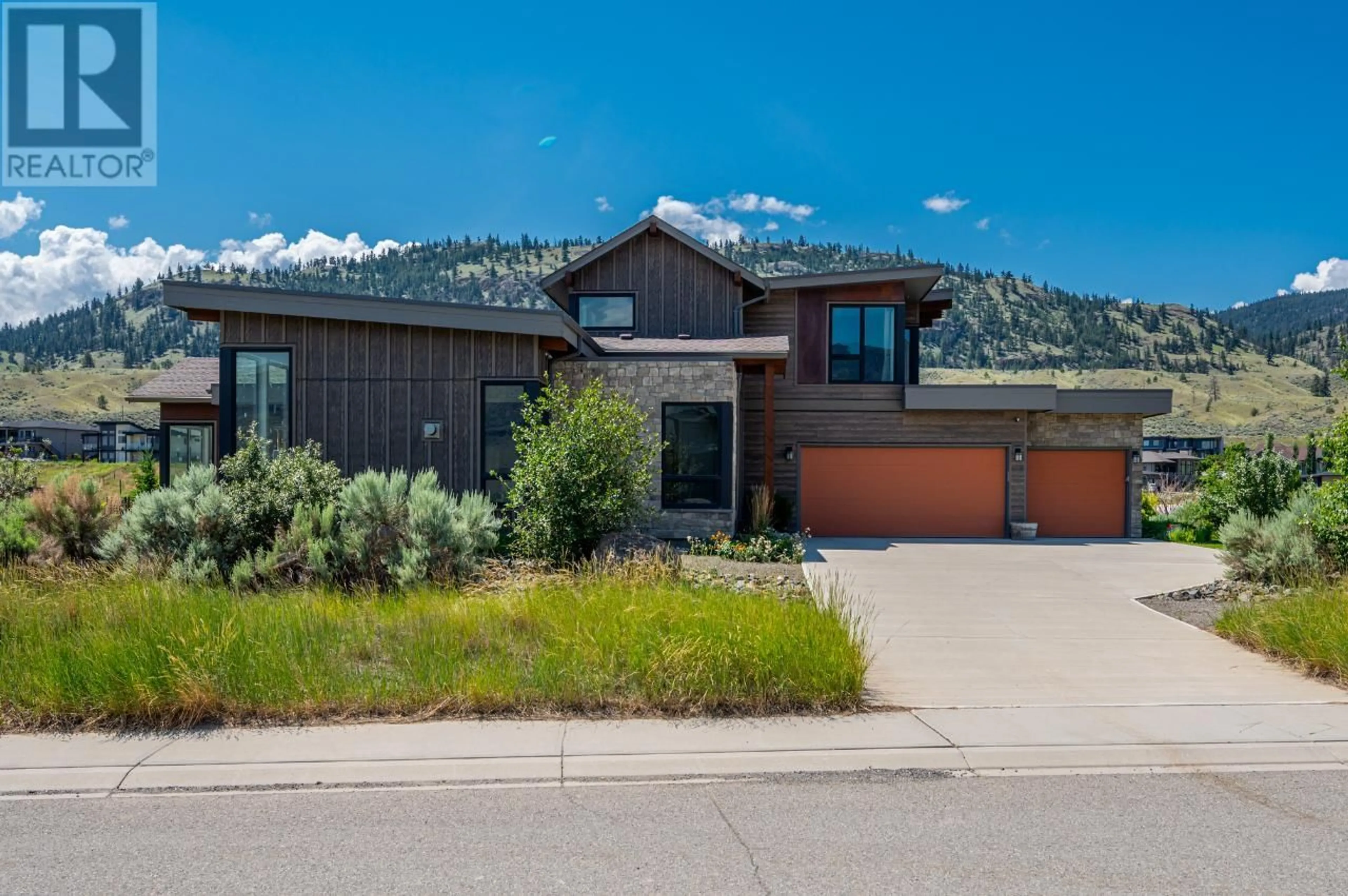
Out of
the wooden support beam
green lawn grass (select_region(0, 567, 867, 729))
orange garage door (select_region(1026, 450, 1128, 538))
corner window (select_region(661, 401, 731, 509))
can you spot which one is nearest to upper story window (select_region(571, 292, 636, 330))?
the wooden support beam

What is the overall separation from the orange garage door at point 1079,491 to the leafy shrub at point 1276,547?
7.52 metres

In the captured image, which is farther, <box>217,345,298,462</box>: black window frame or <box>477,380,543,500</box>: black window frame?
<box>217,345,298,462</box>: black window frame

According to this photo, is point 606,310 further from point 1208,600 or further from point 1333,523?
point 1333,523

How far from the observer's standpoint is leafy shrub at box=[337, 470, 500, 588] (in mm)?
9617

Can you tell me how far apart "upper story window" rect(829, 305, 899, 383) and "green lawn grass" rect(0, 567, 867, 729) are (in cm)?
1344

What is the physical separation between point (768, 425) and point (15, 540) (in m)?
11.8

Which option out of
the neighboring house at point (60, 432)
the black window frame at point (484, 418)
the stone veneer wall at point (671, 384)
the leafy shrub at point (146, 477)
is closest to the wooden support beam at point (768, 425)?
the stone veneer wall at point (671, 384)

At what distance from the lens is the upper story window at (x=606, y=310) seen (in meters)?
20.7

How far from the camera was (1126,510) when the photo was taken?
1934 cm

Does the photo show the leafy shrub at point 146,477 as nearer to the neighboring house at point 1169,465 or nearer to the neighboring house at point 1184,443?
the neighboring house at point 1169,465

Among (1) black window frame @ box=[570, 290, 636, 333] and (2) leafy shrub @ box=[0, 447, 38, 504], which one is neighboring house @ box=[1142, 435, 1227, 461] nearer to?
(1) black window frame @ box=[570, 290, 636, 333]

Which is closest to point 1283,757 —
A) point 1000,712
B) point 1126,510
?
point 1000,712

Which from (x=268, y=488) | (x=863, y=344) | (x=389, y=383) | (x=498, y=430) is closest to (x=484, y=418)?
(x=498, y=430)

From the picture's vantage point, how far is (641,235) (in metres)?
20.6
